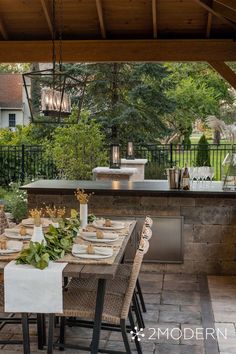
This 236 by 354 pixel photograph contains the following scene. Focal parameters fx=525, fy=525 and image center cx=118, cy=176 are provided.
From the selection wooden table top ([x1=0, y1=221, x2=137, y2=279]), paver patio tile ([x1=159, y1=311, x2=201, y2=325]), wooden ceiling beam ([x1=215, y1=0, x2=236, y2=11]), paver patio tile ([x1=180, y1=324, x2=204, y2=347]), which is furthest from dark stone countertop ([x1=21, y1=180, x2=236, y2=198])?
wooden table top ([x1=0, y1=221, x2=137, y2=279])

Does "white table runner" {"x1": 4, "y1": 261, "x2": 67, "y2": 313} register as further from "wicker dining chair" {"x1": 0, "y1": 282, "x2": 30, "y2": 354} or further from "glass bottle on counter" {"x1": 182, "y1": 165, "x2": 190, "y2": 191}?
"glass bottle on counter" {"x1": 182, "y1": 165, "x2": 190, "y2": 191}

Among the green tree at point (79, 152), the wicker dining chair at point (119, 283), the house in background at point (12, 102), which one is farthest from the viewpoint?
the house in background at point (12, 102)

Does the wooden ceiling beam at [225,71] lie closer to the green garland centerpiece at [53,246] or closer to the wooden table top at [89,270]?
the green garland centerpiece at [53,246]

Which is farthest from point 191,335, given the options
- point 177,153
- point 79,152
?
point 177,153

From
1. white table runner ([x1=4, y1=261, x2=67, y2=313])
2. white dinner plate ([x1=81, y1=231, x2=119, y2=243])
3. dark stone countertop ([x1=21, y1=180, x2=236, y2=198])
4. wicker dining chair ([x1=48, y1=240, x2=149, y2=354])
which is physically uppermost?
dark stone countertop ([x1=21, y1=180, x2=236, y2=198])

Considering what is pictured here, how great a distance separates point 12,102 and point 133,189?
15.2 meters

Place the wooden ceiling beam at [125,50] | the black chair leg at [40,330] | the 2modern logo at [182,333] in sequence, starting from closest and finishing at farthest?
the black chair leg at [40,330] → the 2modern logo at [182,333] → the wooden ceiling beam at [125,50]

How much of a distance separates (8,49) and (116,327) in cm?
487

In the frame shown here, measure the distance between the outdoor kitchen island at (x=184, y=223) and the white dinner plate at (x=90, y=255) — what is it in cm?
219

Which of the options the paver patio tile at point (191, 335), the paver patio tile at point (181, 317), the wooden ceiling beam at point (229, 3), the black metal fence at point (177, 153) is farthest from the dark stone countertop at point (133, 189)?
the black metal fence at point (177, 153)

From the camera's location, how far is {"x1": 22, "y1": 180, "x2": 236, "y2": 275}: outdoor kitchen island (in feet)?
19.4

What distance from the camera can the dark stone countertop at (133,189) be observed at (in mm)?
5863

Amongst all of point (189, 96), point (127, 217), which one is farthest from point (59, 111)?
point (189, 96)

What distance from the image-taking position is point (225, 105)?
17297mm
